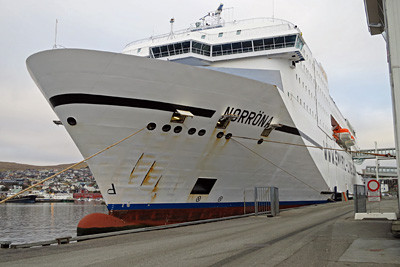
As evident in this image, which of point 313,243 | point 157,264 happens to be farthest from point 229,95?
point 157,264

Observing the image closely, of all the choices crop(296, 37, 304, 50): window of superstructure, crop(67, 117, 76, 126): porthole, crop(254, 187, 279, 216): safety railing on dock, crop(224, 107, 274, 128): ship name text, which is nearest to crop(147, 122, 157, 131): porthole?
crop(67, 117, 76, 126): porthole

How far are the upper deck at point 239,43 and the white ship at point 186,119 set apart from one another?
0.16 ft

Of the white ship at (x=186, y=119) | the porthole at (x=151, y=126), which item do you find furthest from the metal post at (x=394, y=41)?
the porthole at (x=151, y=126)

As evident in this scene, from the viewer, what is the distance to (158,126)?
11.3 metres

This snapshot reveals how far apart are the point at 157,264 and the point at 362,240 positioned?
181 inches

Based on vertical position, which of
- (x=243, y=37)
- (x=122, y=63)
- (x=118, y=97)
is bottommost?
(x=118, y=97)

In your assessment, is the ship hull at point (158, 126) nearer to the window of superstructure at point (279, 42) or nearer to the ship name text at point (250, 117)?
the ship name text at point (250, 117)

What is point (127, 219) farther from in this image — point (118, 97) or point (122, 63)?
point (122, 63)

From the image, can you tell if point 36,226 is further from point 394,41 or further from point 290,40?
point 394,41

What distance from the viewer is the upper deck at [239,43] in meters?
15.9

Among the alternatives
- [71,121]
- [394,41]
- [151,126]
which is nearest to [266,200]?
[151,126]

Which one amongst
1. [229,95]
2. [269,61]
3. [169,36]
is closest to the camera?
[229,95]

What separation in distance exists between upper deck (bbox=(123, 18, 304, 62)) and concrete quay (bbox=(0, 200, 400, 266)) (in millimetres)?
9080

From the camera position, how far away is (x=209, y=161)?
41.5 ft
